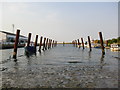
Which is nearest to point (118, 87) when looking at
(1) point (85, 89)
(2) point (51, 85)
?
(1) point (85, 89)

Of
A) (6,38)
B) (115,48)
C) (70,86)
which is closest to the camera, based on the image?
(70,86)

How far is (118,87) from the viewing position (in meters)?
7.10

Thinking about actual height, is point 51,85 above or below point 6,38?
below

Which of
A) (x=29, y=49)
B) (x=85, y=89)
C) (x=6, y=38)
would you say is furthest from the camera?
(x=6, y=38)

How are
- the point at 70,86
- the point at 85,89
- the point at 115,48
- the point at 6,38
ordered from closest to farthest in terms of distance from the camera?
the point at 85,89, the point at 70,86, the point at 115,48, the point at 6,38

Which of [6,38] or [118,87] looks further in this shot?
[6,38]

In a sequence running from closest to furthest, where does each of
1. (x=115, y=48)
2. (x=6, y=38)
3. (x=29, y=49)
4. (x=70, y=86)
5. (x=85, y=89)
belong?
(x=85, y=89), (x=70, y=86), (x=29, y=49), (x=115, y=48), (x=6, y=38)

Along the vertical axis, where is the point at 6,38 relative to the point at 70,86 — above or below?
above

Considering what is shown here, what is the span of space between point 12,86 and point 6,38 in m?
79.4

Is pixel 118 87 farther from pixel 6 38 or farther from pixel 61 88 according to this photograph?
pixel 6 38

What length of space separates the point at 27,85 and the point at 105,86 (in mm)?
3822

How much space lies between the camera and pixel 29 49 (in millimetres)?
33938

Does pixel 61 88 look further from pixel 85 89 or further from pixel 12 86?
pixel 12 86

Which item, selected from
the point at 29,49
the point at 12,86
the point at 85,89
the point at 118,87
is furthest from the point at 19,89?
the point at 29,49
